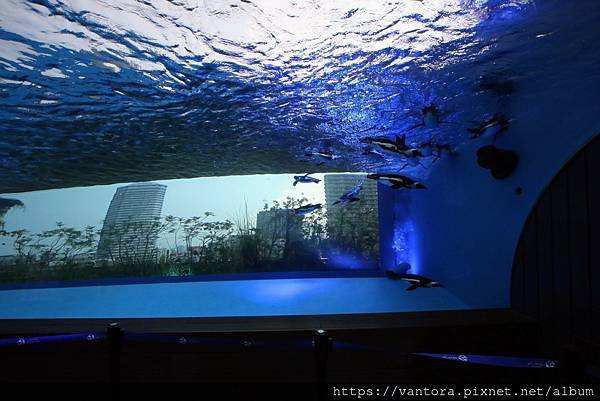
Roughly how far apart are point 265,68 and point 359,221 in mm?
10842

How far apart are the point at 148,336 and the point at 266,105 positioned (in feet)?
15.3

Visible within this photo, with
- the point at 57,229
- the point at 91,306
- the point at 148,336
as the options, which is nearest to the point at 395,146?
the point at 148,336

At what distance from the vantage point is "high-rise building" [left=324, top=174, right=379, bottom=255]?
46.2 ft

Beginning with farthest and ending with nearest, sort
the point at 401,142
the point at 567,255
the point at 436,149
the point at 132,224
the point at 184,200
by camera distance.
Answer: the point at 184,200
the point at 132,224
the point at 436,149
the point at 401,142
the point at 567,255

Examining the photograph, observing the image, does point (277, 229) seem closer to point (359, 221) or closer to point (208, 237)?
point (208, 237)

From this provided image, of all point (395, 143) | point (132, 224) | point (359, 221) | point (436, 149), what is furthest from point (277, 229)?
point (395, 143)

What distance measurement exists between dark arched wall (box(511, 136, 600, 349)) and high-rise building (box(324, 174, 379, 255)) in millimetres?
8889

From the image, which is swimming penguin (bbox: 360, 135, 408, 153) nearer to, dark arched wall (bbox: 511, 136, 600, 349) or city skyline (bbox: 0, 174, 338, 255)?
dark arched wall (bbox: 511, 136, 600, 349)

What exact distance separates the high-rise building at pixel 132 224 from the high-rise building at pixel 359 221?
877 cm

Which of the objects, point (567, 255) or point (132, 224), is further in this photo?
point (132, 224)

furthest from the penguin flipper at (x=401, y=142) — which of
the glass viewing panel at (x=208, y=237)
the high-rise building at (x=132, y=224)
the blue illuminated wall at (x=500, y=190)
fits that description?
the high-rise building at (x=132, y=224)

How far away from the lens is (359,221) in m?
14.7

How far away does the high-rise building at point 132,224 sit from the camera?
15148mm

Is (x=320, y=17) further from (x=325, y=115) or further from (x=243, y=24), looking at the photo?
(x=325, y=115)
